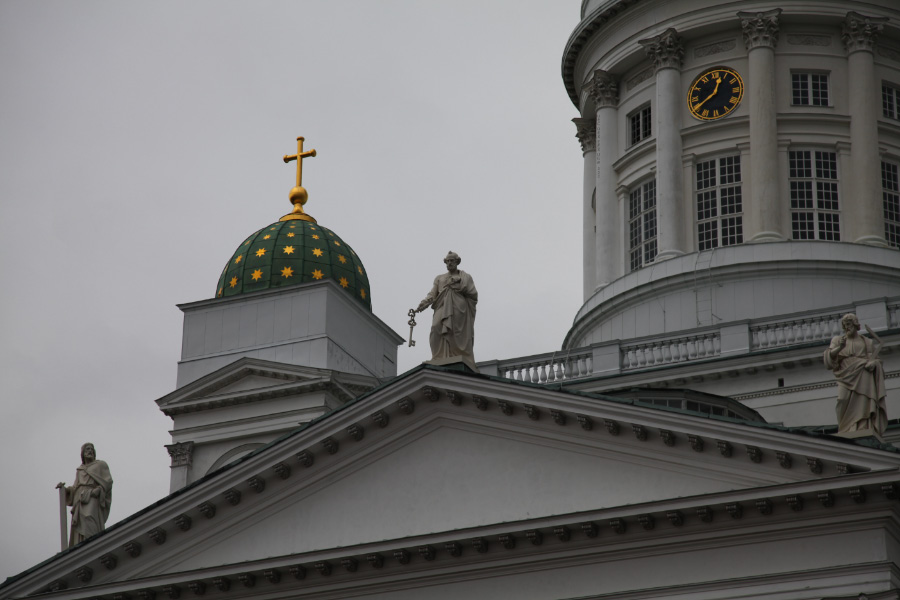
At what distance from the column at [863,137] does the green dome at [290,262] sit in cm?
1312

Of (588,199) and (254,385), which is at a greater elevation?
(588,199)

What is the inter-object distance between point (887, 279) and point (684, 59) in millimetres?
9051

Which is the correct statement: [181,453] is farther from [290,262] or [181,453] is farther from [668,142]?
[668,142]

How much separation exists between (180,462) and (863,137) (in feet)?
64.0

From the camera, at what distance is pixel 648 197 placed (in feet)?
171

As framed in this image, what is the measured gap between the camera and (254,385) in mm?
47688

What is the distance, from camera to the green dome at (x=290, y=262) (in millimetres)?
50219

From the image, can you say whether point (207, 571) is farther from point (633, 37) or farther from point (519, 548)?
point (633, 37)

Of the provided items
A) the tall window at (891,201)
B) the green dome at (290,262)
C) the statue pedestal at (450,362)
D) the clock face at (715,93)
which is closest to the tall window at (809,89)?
the clock face at (715,93)

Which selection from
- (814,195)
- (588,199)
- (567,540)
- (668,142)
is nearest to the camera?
(567,540)

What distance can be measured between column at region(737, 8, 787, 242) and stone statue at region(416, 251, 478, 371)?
1583 centimetres

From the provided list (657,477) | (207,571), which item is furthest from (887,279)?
(207,571)

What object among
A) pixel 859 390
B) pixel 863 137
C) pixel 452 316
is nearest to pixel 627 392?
pixel 452 316

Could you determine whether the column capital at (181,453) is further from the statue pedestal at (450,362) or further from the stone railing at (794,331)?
the statue pedestal at (450,362)
